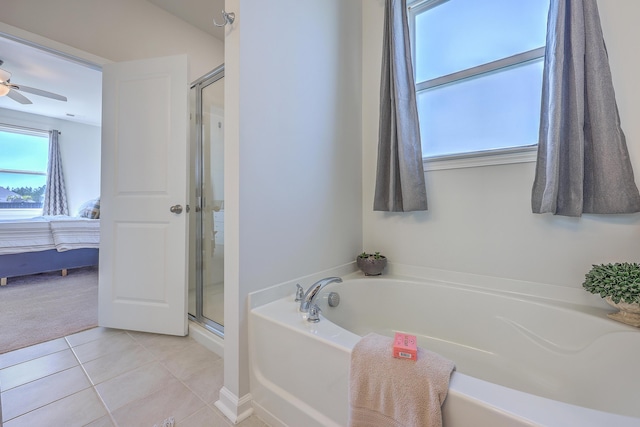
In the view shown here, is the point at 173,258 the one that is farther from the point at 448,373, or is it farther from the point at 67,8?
the point at 67,8

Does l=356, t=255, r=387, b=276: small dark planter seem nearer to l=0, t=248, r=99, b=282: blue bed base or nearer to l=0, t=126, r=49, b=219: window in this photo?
l=0, t=248, r=99, b=282: blue bed base

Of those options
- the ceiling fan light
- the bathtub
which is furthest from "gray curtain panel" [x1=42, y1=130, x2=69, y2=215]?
the bathtub

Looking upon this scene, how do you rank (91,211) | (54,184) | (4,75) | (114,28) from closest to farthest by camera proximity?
(114,28) < (4,75) < (91,211) < (54,184)

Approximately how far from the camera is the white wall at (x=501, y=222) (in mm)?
1150

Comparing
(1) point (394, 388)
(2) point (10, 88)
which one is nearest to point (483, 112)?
(1) point (394, 388)

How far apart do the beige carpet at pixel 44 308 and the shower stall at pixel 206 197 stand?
3.02 feet

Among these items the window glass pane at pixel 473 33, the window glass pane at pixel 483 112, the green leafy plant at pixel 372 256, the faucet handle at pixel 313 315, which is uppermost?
the window glass pane at pixel 473 33

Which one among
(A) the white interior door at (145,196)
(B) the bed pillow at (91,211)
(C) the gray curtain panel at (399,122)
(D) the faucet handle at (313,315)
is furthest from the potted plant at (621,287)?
(B) the bed pillow at (91,211)

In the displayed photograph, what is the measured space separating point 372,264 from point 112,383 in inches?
59.9

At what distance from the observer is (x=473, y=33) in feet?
5.26

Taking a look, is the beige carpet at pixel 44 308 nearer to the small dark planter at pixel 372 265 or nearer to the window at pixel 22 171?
the small dark planter at pixel 372 265

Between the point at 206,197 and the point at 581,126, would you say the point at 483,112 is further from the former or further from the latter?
the point at 206,197

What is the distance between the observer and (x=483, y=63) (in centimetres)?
154

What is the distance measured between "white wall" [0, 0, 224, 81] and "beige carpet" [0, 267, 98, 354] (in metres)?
2.09
